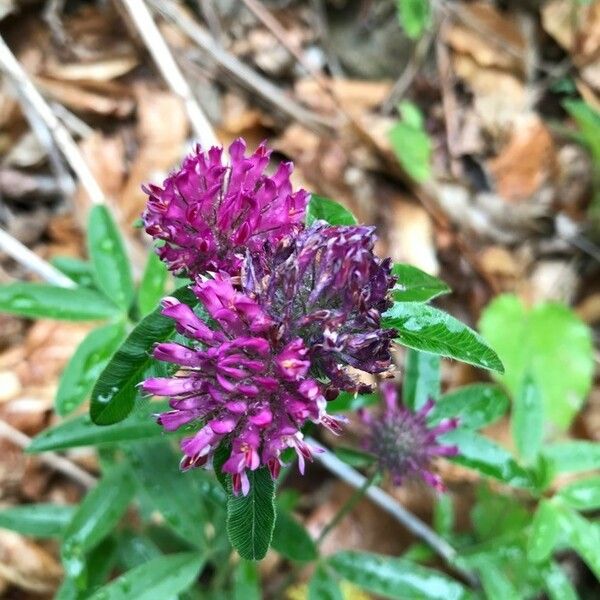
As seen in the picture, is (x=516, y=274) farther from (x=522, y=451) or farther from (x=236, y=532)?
(x=236, y=532)

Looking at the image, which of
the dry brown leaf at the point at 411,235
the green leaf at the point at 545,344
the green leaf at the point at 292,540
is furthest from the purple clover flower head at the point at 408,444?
the dry brown leaf at the point at 411,235

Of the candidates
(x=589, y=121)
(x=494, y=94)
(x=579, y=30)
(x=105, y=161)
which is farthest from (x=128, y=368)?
(x=579, y=30)

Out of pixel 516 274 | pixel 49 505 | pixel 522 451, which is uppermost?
pixel 49 505

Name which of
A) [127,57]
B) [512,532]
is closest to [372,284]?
[512,532]

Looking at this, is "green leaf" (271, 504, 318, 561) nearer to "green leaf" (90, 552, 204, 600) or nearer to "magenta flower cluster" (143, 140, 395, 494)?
"green leaf" (90, 552, 204, 600)

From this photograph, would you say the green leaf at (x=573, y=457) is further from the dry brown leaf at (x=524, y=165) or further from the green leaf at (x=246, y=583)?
the dry brown leaf at (x=524, y=165)
